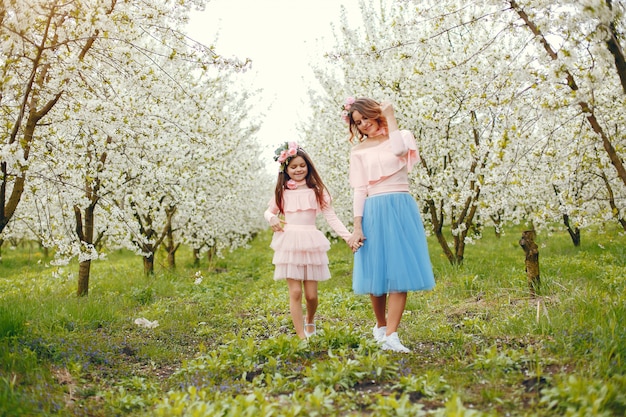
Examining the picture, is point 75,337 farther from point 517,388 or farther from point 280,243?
point 517,388

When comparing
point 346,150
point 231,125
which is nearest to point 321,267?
point 346,150

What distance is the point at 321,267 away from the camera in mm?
5188

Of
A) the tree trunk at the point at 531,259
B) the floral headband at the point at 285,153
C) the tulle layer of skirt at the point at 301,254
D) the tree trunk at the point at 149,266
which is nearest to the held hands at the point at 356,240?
the tulle layer of skirt at the point at 301,254

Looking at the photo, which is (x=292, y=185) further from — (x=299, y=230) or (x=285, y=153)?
(x=299, y=230)

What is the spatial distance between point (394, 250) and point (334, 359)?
1.08 meters

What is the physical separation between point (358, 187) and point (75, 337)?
321 centimetres

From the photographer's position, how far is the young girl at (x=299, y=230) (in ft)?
16.7

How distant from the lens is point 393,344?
4.38 meters

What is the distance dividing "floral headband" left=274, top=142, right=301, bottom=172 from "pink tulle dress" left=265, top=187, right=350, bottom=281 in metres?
0.29

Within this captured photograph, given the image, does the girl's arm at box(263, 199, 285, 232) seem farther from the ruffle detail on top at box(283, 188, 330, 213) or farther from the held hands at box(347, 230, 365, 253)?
the held hands at box(347, 230, 365, 253)

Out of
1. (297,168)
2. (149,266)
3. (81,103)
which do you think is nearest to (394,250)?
(297,168)

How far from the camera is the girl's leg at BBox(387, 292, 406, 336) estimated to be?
4422 millimetres

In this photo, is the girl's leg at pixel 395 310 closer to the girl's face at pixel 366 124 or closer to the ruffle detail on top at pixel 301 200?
the ruffle detail on top at pixel 301 200

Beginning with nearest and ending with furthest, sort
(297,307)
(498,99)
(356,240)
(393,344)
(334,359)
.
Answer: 1. (334,359)
2. (393,344)
3. (356,240)
4. (297,307)
5. (498,99)
